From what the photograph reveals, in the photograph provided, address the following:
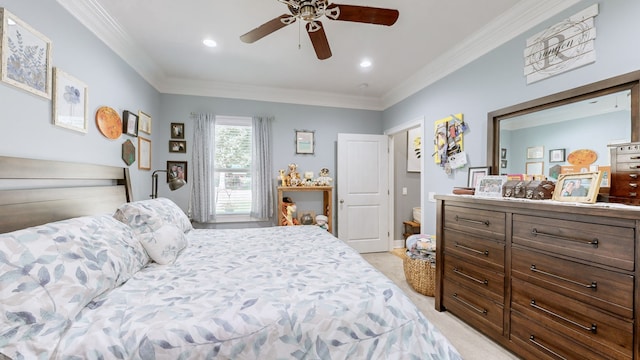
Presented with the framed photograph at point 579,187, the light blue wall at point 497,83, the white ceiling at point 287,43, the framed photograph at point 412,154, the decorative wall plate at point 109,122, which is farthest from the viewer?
the framed photograph at point 412,154

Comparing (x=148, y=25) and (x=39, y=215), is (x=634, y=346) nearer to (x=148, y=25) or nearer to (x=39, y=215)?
(x=39, y=215)

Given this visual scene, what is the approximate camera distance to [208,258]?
163cm

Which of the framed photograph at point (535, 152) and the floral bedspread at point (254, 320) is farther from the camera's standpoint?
the framed photograph at point (535, 152)

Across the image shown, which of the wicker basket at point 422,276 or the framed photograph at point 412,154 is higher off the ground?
the framed photograph at point 412,154

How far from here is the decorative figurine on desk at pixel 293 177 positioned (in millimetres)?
3791

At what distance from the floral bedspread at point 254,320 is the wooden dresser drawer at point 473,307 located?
109 cm

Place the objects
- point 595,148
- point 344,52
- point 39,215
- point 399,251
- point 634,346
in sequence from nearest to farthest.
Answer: point 634,346 → point 39,215 → point 595,148 → point 344,52 → point 399,251

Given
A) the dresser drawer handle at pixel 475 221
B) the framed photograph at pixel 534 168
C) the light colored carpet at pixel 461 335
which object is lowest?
the light colored carpet at pixel 461 335

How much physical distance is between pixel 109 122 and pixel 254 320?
2.38m

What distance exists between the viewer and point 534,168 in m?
1.94

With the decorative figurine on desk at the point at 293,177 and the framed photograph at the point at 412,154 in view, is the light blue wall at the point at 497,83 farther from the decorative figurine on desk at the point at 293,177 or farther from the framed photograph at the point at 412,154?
the decorative figurine on desk at the point at 293,177

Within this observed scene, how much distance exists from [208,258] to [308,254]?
664 millimetres

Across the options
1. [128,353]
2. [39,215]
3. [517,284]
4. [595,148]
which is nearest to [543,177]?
[595,148]

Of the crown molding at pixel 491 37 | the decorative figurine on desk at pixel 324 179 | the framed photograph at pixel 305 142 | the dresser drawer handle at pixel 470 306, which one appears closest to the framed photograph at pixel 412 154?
the crown molding at pixel 491 37
